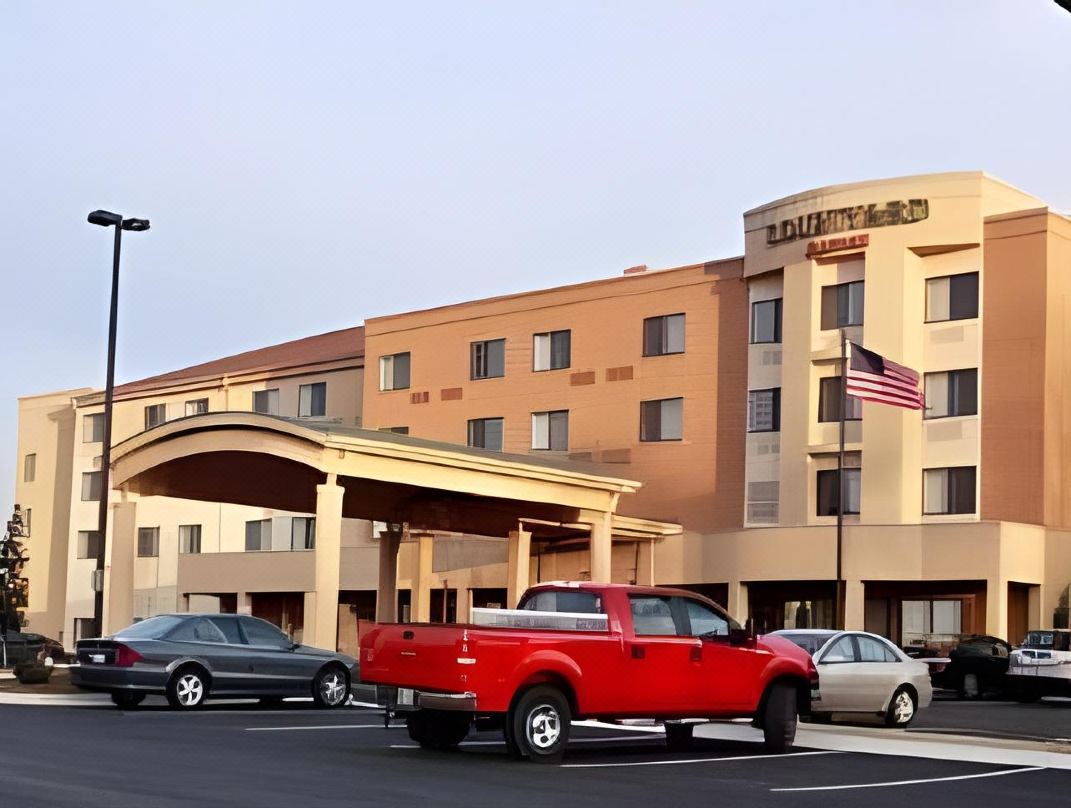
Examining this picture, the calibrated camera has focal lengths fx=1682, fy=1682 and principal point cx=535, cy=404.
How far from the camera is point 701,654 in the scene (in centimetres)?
1880

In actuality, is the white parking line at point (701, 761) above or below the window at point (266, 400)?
below

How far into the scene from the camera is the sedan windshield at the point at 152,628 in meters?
24.9

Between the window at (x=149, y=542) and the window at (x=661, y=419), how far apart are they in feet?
82.9

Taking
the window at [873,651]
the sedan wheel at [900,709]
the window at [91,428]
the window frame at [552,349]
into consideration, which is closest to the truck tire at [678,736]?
the window at [873,651]

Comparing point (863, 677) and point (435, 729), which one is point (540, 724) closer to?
point (435, 729)

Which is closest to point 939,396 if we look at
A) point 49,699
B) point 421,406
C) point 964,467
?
point 964,467

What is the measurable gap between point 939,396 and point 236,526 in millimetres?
30479

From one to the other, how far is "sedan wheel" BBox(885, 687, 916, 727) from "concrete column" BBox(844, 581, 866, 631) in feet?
66.9

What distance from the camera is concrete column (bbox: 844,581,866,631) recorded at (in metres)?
45.1

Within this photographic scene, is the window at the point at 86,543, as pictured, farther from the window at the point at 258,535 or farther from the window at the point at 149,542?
the window at the point at 258,535

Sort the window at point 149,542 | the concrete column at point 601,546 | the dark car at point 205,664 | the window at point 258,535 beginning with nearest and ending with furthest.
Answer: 1. the dark car at point 205,664
2. the concrete column at point 601,546
3. the window at point 258,535
4. the window at point 149,542

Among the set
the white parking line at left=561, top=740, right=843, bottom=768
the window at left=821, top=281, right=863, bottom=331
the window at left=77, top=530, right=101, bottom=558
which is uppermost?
the window at left=821, top=281, right=863, bottom=331

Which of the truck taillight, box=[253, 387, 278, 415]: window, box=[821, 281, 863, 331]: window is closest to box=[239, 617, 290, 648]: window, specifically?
the truck taillight

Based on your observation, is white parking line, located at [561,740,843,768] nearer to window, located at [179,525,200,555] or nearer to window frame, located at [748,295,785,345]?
window frame, located at [748,295,785,345]
